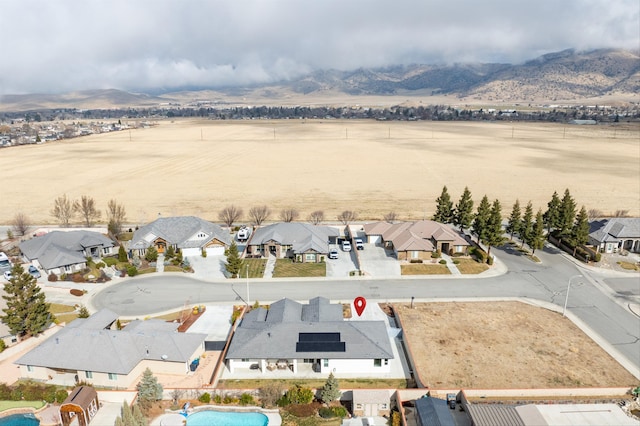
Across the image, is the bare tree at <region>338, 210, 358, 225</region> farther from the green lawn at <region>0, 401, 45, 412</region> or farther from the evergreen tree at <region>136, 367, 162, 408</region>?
the green lawn at <region>0, 401, 45, 412</region>

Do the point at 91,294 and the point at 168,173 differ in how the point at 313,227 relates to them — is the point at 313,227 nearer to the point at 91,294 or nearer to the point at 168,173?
the point at 91,294

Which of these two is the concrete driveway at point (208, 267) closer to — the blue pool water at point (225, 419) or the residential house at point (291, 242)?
the residential house at point (291, 242)

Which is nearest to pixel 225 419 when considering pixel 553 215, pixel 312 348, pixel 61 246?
pixel 312 348

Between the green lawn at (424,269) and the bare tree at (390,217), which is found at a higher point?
the bare tree at (390,217)

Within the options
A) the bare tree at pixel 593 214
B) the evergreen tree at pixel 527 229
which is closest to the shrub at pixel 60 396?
the evergreen tree at pixel 527 229

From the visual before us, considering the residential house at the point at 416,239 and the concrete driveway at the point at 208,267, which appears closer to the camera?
the concrete driveway at the point at 208,267
